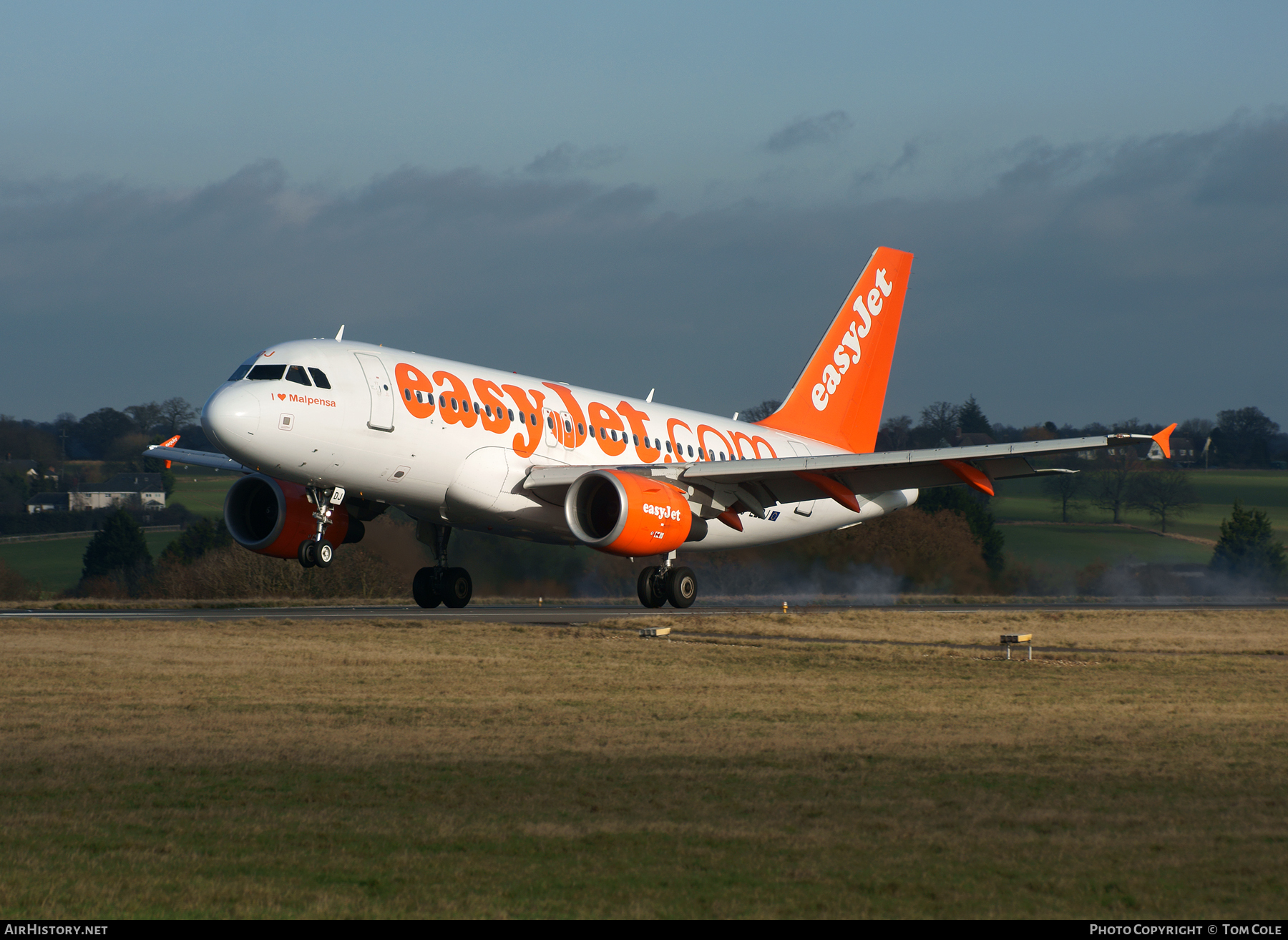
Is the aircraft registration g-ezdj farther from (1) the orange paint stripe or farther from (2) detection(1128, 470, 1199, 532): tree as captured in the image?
(2) detection(1128, 470, 1199, 532): tree

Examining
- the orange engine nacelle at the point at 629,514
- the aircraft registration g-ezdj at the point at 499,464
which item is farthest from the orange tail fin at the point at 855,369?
the orange engine nacelle at the point at 629,514

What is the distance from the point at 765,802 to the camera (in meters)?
12.1

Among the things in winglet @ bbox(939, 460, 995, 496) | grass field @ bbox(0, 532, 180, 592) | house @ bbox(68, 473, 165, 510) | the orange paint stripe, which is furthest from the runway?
house @ bbox(68, 473, 165, 510)

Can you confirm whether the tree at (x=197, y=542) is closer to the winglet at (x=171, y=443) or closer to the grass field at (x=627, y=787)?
the winglet at (x=171, y=443)

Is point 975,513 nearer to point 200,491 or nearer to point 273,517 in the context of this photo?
point 273,517

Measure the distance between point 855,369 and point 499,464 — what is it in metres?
15.4

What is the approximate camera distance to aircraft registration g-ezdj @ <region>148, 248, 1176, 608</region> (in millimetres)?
25406

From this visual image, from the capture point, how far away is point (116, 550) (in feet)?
280

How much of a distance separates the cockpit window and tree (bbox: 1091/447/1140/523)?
53.6m

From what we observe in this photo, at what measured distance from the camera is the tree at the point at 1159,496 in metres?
68.6

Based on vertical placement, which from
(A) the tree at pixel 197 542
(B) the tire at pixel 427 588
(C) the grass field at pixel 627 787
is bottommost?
(C) the grass field at pixel 627 787

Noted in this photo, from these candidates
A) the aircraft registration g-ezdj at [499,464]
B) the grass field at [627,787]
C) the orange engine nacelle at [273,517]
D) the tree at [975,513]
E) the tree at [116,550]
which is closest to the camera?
the grass field at [627,787]

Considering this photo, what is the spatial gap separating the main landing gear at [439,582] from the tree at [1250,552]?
4437 centimetres
